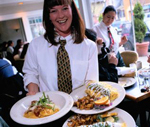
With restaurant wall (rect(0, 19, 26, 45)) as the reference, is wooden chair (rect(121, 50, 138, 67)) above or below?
below

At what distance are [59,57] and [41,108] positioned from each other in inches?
15.3

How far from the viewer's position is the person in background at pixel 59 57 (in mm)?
1147

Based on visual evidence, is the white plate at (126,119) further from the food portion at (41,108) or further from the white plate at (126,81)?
the white plate at (126,81)

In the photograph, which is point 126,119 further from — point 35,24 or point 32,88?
point 35,24

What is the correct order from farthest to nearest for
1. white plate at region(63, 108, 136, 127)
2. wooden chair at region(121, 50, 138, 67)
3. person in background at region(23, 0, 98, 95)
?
wooden chair at region(121, 50, 138, 67)
person in background at region(23, 0, 98, 95)
white plate at region(63, 108, 136, 127)

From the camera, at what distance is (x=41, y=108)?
35.5 inches

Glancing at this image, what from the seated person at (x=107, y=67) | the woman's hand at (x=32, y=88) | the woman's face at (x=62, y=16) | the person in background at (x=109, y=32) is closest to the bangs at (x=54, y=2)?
the woman's face at (x=62, y=16)

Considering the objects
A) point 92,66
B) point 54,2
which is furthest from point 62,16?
point 92,66

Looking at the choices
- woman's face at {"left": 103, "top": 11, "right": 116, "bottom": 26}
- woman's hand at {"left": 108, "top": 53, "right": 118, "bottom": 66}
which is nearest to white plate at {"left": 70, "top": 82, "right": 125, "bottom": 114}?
woman's hand at {"left": 108, "top": 53, "right": 118, "bottom": 66}

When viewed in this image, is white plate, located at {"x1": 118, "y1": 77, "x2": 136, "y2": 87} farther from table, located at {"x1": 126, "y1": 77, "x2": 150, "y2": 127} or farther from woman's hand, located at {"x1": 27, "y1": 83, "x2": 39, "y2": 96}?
woman's hand, located at {"x1": 27, "y1": 83, "x2": 39, "y2": 96}

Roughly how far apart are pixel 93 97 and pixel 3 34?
941cm

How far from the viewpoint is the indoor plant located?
11.9 feet

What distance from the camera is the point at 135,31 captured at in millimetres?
3844

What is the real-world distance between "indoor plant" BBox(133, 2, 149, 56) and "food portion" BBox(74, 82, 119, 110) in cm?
Answer: 314
